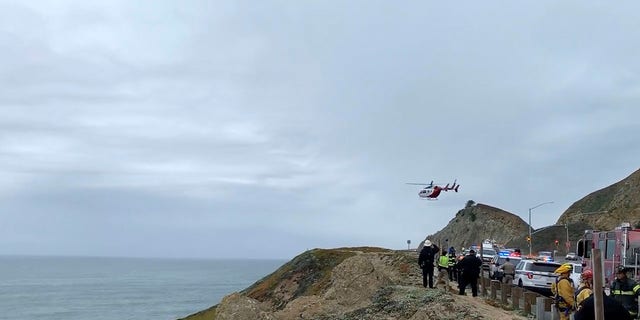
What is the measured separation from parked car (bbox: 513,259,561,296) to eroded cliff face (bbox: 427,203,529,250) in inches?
3331

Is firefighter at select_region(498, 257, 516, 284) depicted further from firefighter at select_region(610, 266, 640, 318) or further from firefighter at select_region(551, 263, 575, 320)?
firefighter at select_region(551, 263, 575, 320)

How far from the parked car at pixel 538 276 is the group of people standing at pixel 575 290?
7.85 feet

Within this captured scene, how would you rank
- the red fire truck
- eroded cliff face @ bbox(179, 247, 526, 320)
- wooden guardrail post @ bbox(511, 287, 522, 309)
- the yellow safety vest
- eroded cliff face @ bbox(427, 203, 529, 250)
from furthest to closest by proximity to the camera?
eroded cliff face @ bbox(427, 203, 529, 250), the yellow safety vest, the red fire truck, wooden guardrail post @ bbox(511, 287, 522, 309), eroded cliff face @ bbox(179, 247, 526, 320)

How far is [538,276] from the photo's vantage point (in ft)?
94.2

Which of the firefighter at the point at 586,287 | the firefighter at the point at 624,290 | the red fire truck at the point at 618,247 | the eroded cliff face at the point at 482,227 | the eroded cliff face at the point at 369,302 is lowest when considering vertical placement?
the eroded cliff face at the point at 369,302

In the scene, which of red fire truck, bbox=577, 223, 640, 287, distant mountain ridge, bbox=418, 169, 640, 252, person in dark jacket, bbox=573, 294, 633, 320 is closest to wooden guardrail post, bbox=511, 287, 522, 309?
red fire truck, bbox=577, 223, 640, 287

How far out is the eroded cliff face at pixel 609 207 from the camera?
85688mm

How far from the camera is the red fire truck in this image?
22625 mm

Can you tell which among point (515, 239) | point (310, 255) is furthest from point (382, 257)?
point (515, 239)

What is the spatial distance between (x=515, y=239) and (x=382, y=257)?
71895 millimetres

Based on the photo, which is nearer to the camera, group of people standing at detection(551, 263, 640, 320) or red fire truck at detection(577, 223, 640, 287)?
group of people standing at detection(551, 263, 640, 320)

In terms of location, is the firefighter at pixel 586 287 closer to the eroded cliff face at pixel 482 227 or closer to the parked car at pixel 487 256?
the parked car at pixel 487 256

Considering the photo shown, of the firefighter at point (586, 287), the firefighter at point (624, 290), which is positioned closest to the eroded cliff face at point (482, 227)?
the firefighter at point (624, 290)

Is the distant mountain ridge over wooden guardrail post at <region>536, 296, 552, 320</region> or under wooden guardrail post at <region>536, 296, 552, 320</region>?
over
